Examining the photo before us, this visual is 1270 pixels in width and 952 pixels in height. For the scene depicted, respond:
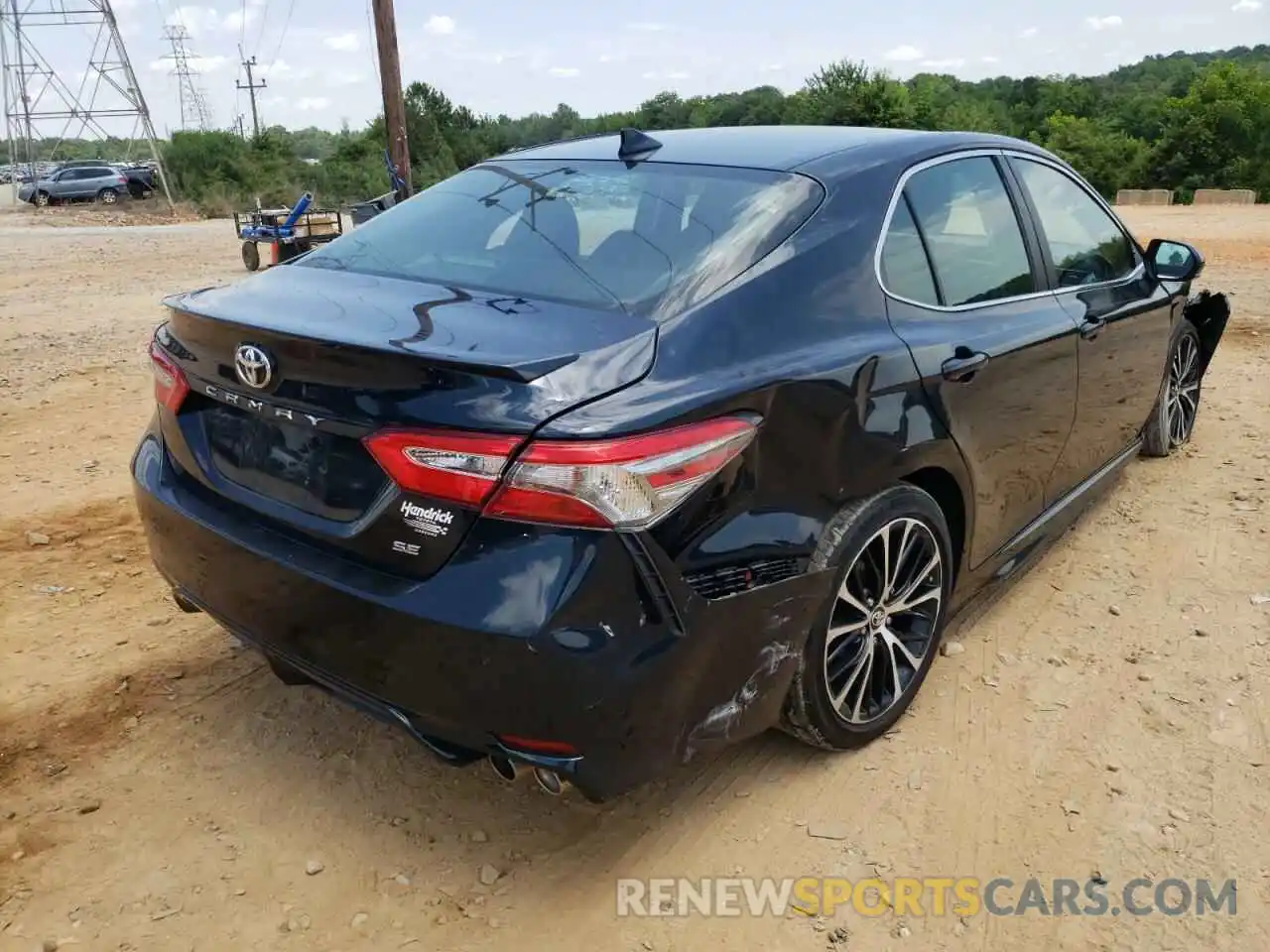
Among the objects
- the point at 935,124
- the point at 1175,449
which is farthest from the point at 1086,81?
the point at 1175,449

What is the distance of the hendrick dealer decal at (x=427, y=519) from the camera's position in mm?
2006

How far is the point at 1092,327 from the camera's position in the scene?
3604 millimetres

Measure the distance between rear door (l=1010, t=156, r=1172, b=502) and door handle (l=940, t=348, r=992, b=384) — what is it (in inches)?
31.5

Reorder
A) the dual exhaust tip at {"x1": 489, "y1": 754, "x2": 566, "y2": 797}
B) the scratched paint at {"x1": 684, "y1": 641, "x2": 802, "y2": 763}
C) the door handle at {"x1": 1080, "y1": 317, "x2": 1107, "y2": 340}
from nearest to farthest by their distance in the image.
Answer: the dual exhaust tip at {"x1": 489, "y1": 754, "x2": 566, "y2": 797} < the scratched paint at {"x1": 684, "y1": 641, "x2": 802, "y2": 763} < the door handle at {"x1": 1080, "y1": 317, "x2": 1107, "y2": 340}

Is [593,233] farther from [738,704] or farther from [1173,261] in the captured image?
[1173,261]

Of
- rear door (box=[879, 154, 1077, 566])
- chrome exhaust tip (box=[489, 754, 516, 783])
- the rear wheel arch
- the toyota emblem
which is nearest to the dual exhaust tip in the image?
chrome exhaust tip (box=[489, 754, 516, 783])

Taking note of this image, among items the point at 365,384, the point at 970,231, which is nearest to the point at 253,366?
the point at 365,384

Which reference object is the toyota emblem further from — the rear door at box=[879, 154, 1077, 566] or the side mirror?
the side mirror

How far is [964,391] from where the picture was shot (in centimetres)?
286

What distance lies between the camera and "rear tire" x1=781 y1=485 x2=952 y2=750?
8.23ft

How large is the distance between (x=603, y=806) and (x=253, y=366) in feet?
4.58

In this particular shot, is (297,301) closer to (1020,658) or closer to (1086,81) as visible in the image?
(1020,658)

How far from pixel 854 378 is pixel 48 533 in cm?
363

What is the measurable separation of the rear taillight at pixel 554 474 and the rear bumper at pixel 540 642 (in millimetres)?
48
